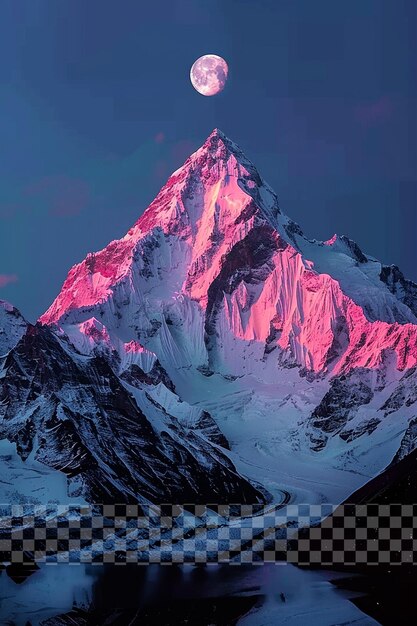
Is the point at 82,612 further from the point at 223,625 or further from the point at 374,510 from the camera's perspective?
the point at 374,510

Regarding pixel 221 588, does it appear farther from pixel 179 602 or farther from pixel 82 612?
pixel 82 612

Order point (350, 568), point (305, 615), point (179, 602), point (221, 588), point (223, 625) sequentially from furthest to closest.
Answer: point (350, 568) < point (221, 588) < point (179, 602) < point (305, 615) < point (223, 625)

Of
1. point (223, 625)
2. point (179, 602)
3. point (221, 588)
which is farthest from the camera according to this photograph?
point (221, 588)

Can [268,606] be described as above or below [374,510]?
below

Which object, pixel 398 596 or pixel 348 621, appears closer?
pixel 348 621

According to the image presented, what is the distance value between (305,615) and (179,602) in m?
16.5

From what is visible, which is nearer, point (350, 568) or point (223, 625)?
point (223, 625)

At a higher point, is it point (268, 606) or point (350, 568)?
point (350, 568)

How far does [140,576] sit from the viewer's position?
185 metres

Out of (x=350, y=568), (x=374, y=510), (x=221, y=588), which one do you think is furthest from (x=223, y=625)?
(x=374, y=510)

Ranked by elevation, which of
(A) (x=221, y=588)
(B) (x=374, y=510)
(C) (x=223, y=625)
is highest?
(B) (x=374, y=510)

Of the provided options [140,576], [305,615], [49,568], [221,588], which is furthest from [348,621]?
[49,568]

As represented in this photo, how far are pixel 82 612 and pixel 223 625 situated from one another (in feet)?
61.1

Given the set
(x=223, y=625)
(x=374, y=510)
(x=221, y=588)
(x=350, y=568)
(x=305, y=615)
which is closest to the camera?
(x=223, y=625)
